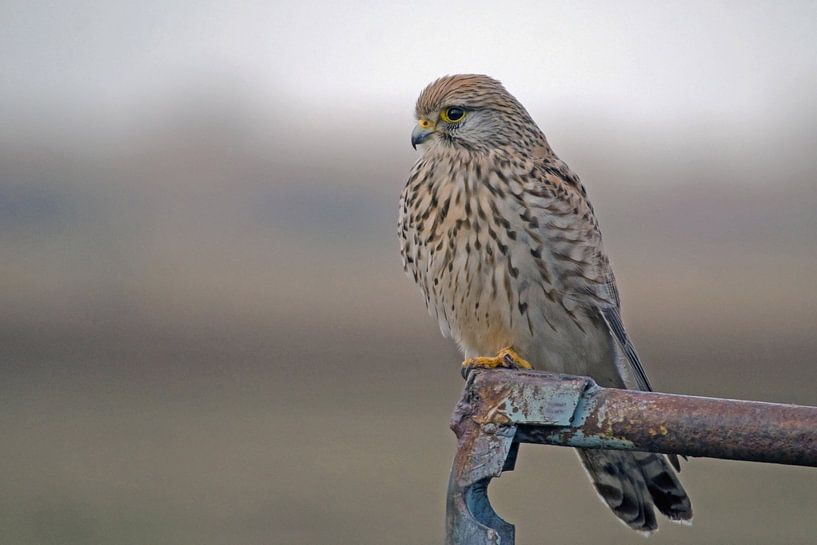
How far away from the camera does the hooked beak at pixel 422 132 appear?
13.0 feet

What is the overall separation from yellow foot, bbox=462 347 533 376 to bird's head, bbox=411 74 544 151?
64 cm

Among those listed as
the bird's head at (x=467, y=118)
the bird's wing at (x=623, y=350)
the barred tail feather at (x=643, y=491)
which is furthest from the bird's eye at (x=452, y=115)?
the barred tail feather at (x=643, y=491)

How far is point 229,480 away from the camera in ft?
37.5

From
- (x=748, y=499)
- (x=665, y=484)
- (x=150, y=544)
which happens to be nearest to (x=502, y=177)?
(x=665, y=484)

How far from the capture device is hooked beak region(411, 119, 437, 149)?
3.96 metres

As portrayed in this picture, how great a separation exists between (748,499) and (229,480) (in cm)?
441

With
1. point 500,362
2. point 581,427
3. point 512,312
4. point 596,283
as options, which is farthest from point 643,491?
point 581,427

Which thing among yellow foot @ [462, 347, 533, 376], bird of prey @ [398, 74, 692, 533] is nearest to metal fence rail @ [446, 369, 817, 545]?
yellow foot @ [462, 347, 533, 376]

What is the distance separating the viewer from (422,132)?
3.96m

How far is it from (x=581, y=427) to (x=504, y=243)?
1675 millimetres

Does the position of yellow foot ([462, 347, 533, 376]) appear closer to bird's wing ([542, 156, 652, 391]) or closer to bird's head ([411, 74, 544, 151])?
bird's wing ([542, 156, 652, 391])

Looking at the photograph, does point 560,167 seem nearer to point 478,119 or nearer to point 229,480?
point 478,119

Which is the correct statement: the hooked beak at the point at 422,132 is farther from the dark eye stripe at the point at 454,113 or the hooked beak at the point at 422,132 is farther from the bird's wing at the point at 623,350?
the bird's wing at the point at 623,350

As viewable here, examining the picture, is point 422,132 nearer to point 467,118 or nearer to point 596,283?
point 467,118
